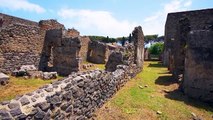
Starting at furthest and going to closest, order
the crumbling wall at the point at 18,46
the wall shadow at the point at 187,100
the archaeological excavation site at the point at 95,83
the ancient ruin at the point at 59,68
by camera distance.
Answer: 1. the crumbling wall at the point at 18,46
2. the wall shadow at the point at 187,100
3. the archaeological excavation site at the point at 95,83
4. the ancient ruin at the point at 59,68

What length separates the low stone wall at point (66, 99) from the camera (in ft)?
14.1

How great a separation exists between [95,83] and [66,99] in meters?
2.25

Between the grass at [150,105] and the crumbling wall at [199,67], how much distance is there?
22.3 inches

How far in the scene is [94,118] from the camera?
752cm

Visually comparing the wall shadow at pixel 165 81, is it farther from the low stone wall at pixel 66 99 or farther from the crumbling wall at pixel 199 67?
the low stone wall at pixel 66 99

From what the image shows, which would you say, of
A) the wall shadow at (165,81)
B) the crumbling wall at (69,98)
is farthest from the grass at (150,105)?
the wall shadow at (165,81)

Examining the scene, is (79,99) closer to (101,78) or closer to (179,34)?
(101,78)

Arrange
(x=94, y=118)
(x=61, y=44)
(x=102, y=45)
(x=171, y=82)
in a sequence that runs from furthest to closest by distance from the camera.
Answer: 1. (x=102, y=45)
2. (x=61, y=44)
3. (x=171, y=82)
4. (x=94, y=118)

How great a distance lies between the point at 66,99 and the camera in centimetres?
579

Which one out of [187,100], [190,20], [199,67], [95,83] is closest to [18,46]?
[95,83]

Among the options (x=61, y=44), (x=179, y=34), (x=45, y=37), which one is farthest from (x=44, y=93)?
(x=45, y=37)

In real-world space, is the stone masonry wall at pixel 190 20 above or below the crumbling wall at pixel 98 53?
above

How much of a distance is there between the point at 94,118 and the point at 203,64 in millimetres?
6501

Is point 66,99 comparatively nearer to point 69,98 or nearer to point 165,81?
point 69,98
